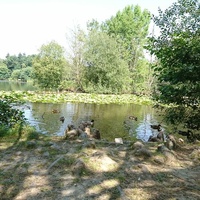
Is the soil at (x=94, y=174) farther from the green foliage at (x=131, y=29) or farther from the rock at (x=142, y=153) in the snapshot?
the green foliage at (x=131, y=29)

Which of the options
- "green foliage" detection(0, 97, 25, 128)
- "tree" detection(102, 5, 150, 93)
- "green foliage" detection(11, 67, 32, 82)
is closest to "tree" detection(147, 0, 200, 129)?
"green foliage" detection(0, 97, 25, 128)

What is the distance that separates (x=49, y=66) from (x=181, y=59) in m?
32.3

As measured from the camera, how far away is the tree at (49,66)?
3722 cm

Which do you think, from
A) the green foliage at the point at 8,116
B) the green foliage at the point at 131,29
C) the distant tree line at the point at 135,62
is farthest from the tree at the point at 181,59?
the green foliage at the point at 131,29

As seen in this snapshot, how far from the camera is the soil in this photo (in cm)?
399

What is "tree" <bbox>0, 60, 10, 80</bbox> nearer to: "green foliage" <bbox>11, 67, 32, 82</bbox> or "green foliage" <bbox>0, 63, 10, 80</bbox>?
"green foliage" <bbox>0, 63, 10, 80</bbox>

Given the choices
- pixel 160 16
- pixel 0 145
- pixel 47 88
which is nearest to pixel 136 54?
pixel 47 88

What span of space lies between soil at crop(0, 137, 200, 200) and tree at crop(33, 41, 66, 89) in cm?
3192

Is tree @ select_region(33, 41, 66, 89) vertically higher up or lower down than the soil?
higher up

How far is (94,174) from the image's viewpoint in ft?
15.4

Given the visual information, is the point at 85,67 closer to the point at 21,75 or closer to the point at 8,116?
the point at 8,116

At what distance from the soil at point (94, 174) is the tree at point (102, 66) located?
3173cm

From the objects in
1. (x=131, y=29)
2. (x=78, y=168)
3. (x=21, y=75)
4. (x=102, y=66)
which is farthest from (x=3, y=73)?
(x=78, y=168)

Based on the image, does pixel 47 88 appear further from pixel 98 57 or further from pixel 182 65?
pixel 182 65
